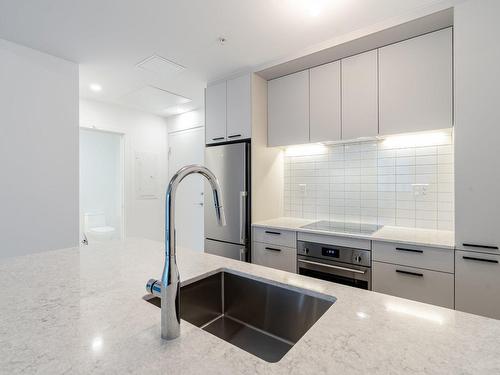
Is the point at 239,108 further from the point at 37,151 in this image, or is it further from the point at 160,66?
the point at 37,151

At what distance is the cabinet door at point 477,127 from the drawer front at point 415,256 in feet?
0.38

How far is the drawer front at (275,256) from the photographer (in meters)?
2.28

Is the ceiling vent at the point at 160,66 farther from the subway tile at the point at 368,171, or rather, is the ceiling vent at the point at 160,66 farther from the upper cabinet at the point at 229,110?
the subway tile at the point at 368,171

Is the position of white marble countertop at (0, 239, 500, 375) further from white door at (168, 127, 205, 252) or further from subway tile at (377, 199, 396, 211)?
white door at (168, 127, 205, 252)

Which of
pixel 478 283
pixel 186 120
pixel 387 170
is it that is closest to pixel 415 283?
pixel 478 283

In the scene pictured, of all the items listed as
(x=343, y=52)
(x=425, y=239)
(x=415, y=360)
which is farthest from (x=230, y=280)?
(x=343, y=52)

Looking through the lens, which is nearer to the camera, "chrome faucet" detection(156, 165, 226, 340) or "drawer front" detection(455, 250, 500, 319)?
"chrome faucet" detection(156, 165, 226, 340)

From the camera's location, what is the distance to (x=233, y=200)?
263cm

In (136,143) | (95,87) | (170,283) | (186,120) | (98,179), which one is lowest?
(170,283)

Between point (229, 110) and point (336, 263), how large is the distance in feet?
6.05

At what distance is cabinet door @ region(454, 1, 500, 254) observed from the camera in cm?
153

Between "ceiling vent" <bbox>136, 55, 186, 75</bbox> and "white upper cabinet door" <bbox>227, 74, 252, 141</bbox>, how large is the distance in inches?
21.8

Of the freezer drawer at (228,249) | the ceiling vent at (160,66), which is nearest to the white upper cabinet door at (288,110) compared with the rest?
the ceiling vent at (160,66)

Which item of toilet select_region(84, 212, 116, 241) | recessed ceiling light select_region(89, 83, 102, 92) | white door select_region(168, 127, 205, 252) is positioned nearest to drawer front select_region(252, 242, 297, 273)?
white door select_region(168, 127, 205, 252)
